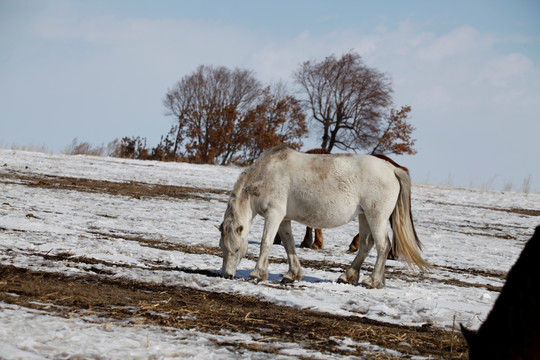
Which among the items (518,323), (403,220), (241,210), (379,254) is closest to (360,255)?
(379,254)

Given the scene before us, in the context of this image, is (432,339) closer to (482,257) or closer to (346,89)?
(482,257)

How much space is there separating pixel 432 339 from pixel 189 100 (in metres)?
52.4

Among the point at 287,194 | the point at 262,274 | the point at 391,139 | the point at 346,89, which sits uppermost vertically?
the point at 346,89

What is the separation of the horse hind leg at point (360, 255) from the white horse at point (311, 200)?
0.01 m

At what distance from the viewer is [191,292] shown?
19.1 feet

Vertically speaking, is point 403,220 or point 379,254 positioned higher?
point 403,220

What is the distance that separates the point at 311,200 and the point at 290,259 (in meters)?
0.83

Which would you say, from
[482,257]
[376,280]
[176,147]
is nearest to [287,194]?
[376,280]

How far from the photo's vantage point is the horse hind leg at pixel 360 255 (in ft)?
24.6

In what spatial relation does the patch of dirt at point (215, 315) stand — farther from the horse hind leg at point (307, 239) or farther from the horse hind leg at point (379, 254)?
the horse hind leg at point (307, 239)

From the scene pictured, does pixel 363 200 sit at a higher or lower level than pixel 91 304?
higher

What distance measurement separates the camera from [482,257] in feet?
37.7

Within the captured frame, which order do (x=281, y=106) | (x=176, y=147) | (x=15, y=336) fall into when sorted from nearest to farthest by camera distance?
(x=15, y=336)
(x=176, y=147)
(x=281, y=106)

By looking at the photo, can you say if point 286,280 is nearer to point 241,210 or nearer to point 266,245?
point 266,245
